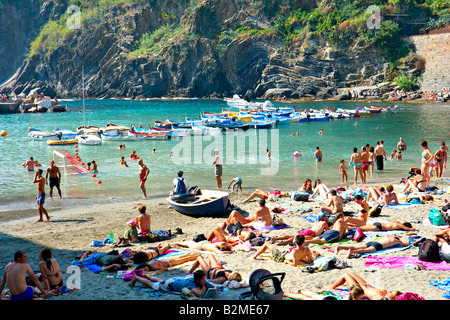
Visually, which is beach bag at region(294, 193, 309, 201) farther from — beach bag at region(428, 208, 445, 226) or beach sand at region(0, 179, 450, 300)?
beach bag at region(428, 208, 445, 226)

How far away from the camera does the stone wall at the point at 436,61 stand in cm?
7088

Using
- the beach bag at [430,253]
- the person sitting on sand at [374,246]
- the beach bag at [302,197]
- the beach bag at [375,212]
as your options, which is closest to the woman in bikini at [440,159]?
the beach bag at [302,197]

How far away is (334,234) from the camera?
10656 mm

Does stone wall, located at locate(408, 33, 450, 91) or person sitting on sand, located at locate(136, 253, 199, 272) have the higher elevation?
stone wall, located at locate(408, 33, 450, 91)

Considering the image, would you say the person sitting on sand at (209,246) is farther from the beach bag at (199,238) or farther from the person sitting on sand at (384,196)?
the person sitting on sand at (384,196)

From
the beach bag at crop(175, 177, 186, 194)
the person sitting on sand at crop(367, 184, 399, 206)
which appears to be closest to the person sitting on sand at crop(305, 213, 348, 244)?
the person sitting on sand at crop(367, 184, 399, 206)

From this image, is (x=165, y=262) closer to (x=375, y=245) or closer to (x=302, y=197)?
(x=375, y=245)

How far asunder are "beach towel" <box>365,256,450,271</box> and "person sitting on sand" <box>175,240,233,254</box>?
3.20 metres

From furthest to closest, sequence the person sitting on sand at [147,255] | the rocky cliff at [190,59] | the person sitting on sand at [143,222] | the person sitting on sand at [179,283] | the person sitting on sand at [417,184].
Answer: the rocky cliff at [190,59], the person sitting on sand at [417,184], the person sitting on sand at [143,222], the person sitting on sand at [147,255], the person sitting on sand at [179,283]

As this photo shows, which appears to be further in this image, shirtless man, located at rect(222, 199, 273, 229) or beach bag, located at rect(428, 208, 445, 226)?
shirtless man, located at rect(222, 199, 273, 229)

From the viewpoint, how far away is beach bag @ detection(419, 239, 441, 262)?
8.92 m

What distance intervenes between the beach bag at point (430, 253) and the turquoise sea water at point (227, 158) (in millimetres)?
10866

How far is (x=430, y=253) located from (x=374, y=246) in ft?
4.06
